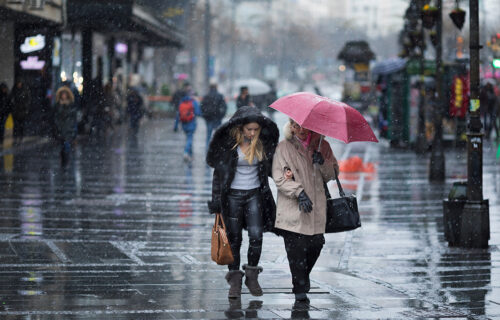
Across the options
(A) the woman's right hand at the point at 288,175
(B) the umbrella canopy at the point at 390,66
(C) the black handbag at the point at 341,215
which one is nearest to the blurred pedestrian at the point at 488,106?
(B) the umbrella canopy at the point at 390,66

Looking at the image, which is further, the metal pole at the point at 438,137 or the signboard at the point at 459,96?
the signboard at the point at 459,96

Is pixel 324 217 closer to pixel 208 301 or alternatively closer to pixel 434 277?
pixel 208 301

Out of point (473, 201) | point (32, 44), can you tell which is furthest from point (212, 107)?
point (473, 201)

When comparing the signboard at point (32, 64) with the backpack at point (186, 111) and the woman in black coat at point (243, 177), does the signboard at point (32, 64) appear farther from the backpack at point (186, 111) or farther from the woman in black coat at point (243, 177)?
the woman in black coat at point (243, 177)

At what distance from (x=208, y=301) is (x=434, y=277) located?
2.55 meters

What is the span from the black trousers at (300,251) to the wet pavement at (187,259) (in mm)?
189

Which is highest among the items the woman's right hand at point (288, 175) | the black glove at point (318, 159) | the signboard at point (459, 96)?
the signboard at point (459, 96)

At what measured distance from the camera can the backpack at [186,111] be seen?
2447 cm

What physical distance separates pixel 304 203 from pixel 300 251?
0.52 m

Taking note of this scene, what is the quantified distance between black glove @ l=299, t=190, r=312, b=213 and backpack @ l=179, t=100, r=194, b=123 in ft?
54.6

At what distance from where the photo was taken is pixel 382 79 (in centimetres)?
3625

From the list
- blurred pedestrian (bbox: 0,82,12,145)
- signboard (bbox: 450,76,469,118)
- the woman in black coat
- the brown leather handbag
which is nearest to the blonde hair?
the woman in black coat

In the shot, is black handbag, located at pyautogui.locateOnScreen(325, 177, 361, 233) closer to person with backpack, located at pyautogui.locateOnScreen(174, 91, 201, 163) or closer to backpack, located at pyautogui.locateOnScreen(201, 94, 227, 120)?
person with backpack, located at pyautogui.locateOnScreen(174, 91, 201, 163)

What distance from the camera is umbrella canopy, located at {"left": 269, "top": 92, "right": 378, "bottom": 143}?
25.9 ft
